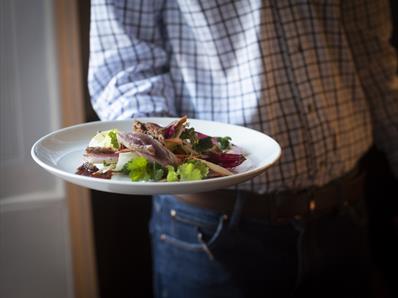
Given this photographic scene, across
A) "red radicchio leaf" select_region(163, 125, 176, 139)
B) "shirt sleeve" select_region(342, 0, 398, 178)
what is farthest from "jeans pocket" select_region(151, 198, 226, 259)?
"shirt sleeve" select_region(342, 0, 398, 178)

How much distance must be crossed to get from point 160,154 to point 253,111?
26 centimetres

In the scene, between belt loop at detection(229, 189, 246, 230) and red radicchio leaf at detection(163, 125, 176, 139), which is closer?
red radicchio leaf at detection(163, 125, 176, 139)

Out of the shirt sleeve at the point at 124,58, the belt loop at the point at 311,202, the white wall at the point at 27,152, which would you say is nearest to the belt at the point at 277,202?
the belt loop at the point at 311,202

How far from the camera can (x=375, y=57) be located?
0.93m

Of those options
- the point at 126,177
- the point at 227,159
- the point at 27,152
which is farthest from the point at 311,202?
the point at 27,152

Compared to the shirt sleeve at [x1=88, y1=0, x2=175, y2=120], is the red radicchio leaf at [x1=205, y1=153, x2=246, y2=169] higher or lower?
lower

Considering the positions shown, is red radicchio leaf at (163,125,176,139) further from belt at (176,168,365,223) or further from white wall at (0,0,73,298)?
white wall at (0,0,73,298)

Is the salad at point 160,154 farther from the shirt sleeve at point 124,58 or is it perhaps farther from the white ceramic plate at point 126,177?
the shirt sleeve at point 124,58

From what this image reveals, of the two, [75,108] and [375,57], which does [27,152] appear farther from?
[375,57]

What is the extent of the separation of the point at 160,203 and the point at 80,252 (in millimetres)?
376

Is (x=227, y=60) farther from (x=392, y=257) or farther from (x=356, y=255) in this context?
(x=392, y=257)

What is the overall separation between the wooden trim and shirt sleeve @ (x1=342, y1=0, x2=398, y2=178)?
0.56 meters

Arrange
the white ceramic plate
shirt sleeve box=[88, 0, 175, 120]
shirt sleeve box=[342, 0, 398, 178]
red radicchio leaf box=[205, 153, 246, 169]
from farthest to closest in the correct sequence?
shirt sleeve box=[342, 0, 398, 178], shirt sleeve box=[88, 0, 175, 120], red radicchio leaf box=[205, 153, 246, 169], the white ceramic plate

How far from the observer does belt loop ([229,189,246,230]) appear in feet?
2.47
